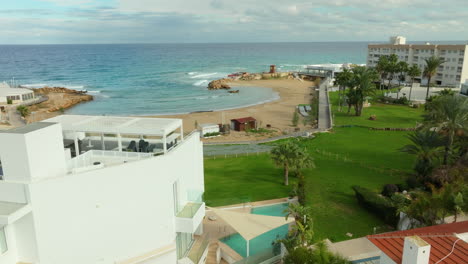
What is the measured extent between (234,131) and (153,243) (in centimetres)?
3646

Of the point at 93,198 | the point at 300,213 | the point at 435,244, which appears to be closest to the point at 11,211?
the point at 93,198

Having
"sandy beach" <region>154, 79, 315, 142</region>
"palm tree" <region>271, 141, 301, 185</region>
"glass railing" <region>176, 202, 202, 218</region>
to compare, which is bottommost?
"sandy beach" <region>154, 79, 315, 142</region>

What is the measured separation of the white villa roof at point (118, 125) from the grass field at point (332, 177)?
30.1ft

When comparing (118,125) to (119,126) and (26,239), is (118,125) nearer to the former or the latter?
(119,126)

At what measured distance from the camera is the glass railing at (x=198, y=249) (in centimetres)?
1668

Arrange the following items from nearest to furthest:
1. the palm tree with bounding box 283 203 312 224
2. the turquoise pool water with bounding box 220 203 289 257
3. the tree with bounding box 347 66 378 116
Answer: the turquoise pool water with bounding box 220 203 289 257
the palm tree with bounding box 283 203 312 224
the tree with bounding box 347 66 378 116

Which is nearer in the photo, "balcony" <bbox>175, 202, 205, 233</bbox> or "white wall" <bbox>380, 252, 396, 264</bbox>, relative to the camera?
"white wall" <bbox>380, 252, 396, 264</bbox>

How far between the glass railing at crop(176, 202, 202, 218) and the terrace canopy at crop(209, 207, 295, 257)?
97.4 inches

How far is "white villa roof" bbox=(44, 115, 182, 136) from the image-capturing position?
1560cm

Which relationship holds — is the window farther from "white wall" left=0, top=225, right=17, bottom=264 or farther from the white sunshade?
the white sunshade

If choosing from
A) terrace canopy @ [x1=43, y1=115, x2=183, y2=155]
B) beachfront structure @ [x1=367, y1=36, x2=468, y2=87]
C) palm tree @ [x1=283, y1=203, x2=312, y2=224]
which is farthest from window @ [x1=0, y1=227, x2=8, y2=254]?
beachfront structure @ [x1=367, y1=36, x2=468, y2=87]

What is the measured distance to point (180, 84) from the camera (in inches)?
4321

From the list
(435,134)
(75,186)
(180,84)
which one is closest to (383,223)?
(435,134)

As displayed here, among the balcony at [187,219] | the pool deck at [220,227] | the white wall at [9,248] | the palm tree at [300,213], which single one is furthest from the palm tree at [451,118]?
the white wall at [9,248]
